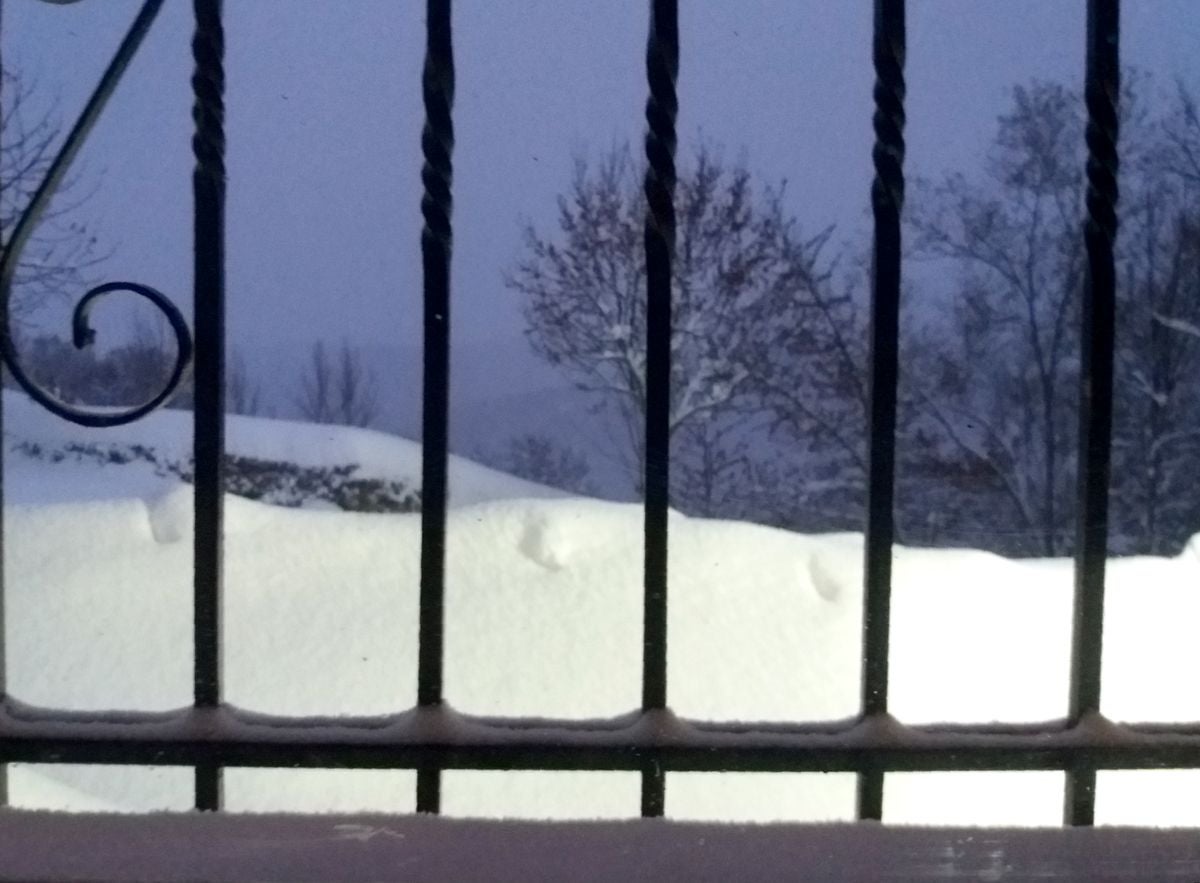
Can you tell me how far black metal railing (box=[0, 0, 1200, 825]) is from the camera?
2.99 ft

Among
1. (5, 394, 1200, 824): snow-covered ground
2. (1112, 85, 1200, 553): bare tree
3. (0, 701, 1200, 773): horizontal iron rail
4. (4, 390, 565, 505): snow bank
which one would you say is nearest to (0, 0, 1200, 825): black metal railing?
(0, 701, 1200, 773): horizontal iron rail

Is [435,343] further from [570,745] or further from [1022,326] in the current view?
[1022,326]

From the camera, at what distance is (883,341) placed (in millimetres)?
947

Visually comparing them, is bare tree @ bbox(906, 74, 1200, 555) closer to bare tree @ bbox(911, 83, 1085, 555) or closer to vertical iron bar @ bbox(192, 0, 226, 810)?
bare tree @ bbox(911, 83, 1085, 555)

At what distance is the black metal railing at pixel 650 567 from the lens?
2.99 feet

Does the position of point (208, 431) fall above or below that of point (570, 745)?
above

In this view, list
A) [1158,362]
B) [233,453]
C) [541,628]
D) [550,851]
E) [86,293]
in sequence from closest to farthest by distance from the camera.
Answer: [550,851] → [86,293] → [541,628] → [233,453] → [1158,362]

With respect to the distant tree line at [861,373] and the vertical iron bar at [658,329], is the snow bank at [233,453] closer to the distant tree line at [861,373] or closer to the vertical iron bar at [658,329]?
the distant tree line at [861,373]

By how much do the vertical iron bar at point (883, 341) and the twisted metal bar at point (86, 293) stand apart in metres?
0.62

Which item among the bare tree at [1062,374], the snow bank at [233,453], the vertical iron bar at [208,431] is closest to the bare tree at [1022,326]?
the bare tree at [1062,374]

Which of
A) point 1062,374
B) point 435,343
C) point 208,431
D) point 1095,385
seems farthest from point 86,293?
point 1062,374

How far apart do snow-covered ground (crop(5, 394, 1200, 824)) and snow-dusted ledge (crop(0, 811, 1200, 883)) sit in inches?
37.4

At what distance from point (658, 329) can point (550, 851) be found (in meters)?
0.44

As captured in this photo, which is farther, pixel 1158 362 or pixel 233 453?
pixel 1158 362
